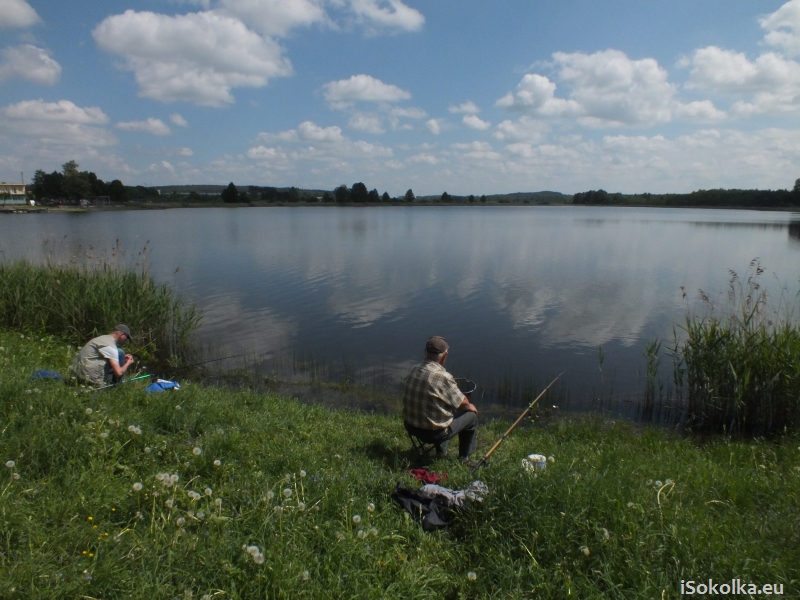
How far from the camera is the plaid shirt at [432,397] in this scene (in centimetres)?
592

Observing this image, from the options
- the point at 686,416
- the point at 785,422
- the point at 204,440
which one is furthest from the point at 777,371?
the point at 204,440

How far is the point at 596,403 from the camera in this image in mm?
10336

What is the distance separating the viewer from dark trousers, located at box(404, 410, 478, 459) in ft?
19.9

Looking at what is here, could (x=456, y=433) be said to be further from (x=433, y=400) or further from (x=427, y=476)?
(x=427, y=476)

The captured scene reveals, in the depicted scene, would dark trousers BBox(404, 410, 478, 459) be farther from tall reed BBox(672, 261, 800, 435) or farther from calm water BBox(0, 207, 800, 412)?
tall reed BBox(672, 261, 800, 435)

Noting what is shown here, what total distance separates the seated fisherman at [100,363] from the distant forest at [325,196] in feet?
328

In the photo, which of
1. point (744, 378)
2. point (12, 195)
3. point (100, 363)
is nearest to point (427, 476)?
point (100, 363)

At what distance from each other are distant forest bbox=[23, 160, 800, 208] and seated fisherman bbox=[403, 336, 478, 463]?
Answer: 98311mm

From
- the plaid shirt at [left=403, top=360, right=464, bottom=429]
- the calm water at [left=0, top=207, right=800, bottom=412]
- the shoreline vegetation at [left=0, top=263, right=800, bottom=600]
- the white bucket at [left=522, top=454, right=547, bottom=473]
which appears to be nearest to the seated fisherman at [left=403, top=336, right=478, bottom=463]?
the plaid shirt at [left=403, top=360, right=464, bottom=429]

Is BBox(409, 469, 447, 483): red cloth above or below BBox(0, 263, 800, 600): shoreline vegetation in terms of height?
below

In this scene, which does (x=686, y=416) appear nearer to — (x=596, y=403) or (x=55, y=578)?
(x=596, y=403)

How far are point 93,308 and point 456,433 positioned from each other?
33.5 ft

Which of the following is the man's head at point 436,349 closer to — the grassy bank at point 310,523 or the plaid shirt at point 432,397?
the plaid shirt at point 432,397

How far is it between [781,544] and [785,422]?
6.48 m
